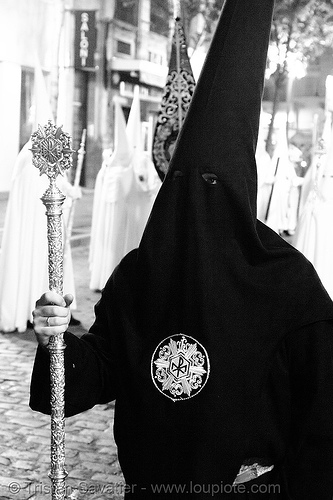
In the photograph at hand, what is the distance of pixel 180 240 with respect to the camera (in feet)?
6.36

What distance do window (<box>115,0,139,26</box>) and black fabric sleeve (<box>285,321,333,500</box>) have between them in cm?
1789

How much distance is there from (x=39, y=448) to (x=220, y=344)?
2.78 m

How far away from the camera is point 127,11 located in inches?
768

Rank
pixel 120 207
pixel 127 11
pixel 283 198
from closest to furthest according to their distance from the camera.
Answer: pixel 120 207
pixel 283 198
pixel 127 11

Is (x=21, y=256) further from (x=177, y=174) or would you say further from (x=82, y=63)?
(x=82, y=63)

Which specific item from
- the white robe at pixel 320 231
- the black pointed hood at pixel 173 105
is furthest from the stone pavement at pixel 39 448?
the white robe at pixel 320 231

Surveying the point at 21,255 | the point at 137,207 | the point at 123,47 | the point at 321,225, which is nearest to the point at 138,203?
the point at 137,207

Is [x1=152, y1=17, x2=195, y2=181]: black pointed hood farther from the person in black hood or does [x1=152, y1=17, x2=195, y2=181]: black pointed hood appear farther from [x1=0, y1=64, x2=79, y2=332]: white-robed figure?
the person in black hood

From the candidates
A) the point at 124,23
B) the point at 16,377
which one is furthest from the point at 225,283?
the point at 124,23

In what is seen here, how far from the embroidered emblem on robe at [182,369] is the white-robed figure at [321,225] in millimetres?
5349

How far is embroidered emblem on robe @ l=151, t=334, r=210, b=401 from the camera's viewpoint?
1.89 m

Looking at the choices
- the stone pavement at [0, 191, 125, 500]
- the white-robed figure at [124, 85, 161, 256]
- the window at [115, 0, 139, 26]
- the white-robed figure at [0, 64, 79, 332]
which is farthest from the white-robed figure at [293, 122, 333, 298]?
the window at [115, 0, 139, 26]

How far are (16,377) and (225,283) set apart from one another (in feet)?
13.7

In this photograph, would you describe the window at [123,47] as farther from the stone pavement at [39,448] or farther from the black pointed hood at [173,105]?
the stone pavement at [39,448]
